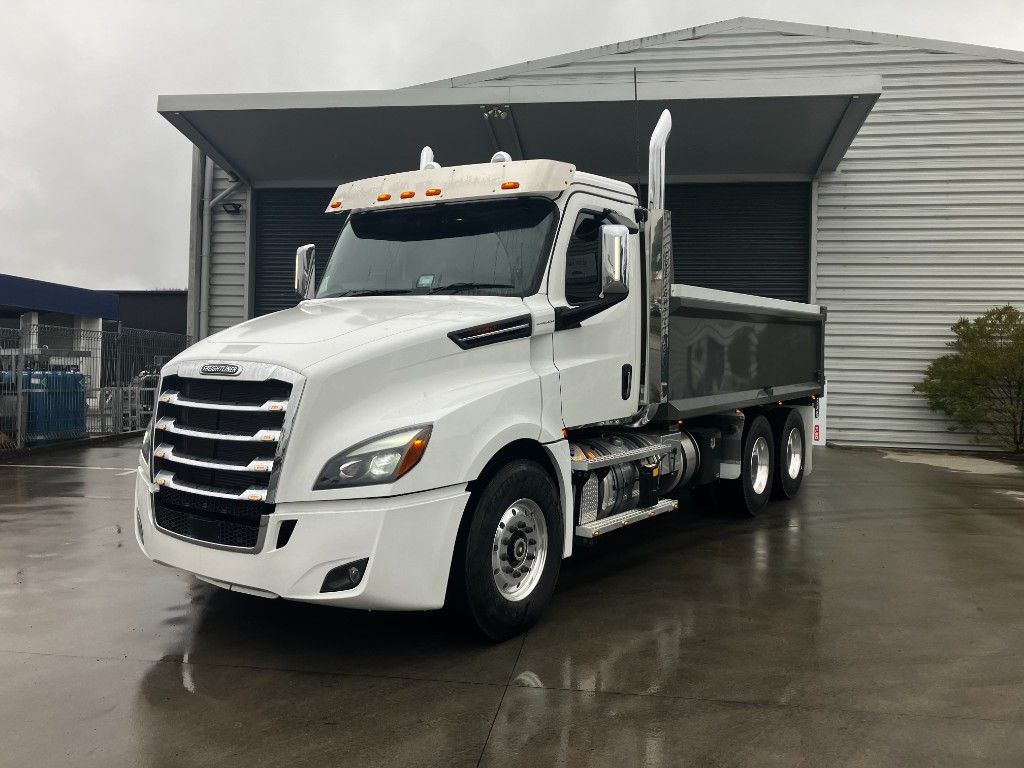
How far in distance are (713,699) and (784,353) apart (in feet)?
20.8

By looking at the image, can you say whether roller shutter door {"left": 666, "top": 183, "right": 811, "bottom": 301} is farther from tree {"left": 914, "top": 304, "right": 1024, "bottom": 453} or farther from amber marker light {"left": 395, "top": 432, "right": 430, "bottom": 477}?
amber marker light {"left": 395, "top": 432, "right": 430, "bottom": 477}

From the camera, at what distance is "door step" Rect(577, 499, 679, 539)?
577 centimetres

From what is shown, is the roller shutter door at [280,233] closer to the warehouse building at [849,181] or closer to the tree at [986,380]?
the warehouse building at [849,181]

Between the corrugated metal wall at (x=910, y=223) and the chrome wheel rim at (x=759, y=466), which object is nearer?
the chrome wheel rim at (x=759, y=466)

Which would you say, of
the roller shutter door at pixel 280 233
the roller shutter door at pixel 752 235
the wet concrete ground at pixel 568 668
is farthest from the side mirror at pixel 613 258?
the roller shutter door at pixel 280 233

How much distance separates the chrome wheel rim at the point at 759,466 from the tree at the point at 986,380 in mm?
8329

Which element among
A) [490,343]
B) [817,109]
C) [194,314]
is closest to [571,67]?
[817,109]

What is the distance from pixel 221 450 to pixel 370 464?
853 millimetres

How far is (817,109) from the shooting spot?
14.1m

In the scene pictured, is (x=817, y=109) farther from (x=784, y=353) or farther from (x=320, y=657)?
(x=320, y=657)

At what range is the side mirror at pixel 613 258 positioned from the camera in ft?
17.9

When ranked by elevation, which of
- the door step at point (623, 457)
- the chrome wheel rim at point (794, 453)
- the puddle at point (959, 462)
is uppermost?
the door step at point (623, 457)

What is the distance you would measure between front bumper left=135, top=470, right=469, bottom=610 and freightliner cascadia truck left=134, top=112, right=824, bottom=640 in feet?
0.03

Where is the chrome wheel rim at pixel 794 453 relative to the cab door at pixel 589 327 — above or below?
below
